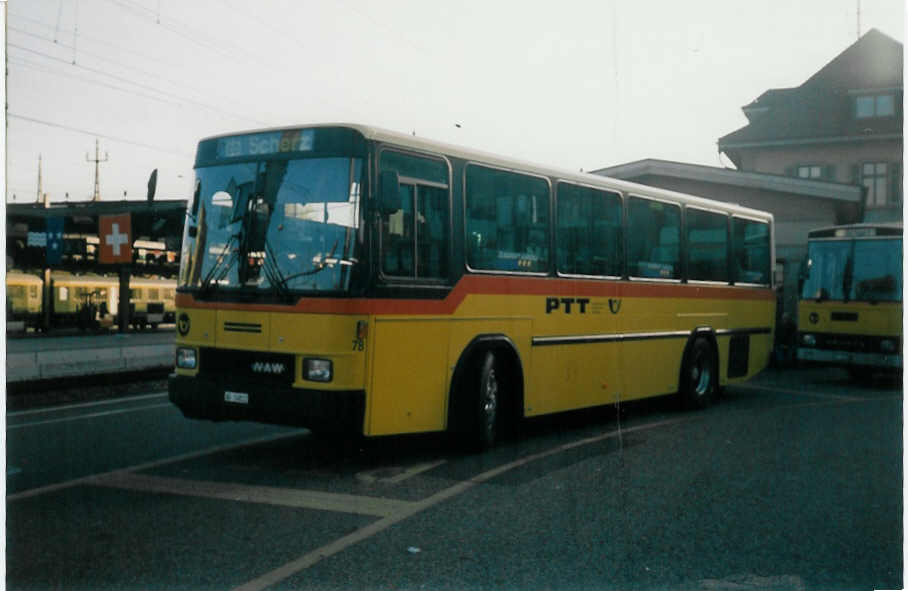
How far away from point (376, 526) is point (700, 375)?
8377 millimetres

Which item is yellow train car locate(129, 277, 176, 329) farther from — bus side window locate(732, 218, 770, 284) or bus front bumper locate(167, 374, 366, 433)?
bus front bumper locate(167, 374, 366, 433)

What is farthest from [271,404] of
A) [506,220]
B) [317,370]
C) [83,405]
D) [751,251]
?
[751,251]

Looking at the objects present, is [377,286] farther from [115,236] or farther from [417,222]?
[115,236]

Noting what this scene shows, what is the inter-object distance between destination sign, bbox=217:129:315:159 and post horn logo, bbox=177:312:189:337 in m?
1.37

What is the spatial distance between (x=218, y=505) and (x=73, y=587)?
6.11 ft

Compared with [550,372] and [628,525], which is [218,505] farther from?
[550,372]

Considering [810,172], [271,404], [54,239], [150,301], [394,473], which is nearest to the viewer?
[271,404]

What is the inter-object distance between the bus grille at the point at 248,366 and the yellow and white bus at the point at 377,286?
1 centimetres

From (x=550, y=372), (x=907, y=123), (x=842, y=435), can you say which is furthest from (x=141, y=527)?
(x=842, y=435)

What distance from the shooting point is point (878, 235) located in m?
16.8

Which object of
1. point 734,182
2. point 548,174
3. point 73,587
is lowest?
point 73,587

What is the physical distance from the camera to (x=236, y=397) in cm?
835

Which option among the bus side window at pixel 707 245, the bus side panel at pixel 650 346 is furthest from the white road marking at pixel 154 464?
the bus side window at pixel 707 245

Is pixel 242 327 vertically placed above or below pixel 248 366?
above
